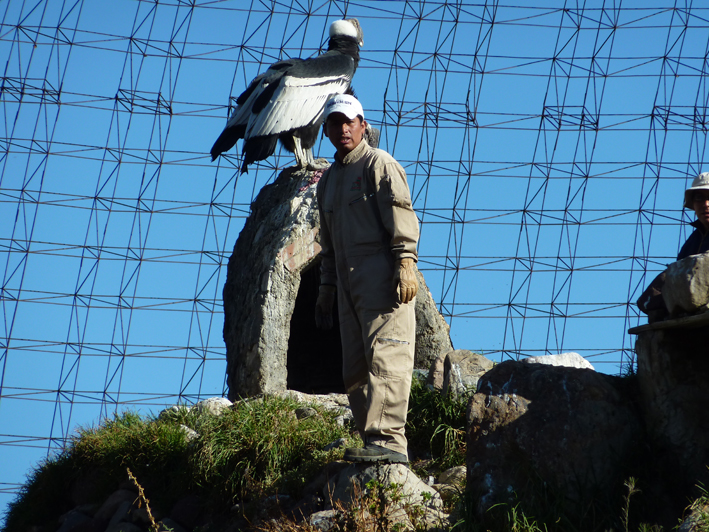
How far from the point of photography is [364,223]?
14.5 ft

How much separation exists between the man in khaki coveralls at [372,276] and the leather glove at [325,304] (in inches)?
7.9

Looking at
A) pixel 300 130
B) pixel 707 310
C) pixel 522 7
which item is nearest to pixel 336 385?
pixel 300 130

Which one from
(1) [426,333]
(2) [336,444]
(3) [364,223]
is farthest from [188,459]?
(1) [426,333]

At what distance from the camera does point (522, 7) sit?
57.1 ft

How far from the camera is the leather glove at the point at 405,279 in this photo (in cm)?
412

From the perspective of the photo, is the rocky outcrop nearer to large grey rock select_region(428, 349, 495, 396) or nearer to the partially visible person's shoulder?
large grey rock select_region(428, 349, 495, 396)

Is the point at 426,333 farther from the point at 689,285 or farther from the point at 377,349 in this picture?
the point at 689,285

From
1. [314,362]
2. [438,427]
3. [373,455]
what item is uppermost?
[314,362]

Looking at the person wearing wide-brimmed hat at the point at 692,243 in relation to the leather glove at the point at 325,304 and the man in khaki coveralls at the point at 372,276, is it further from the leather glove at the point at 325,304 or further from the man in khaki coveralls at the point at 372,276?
the leather glove at the point at 325,304

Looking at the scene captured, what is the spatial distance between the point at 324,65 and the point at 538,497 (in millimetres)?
5976

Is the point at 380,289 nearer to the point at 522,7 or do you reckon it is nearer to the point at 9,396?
the point at 9,396

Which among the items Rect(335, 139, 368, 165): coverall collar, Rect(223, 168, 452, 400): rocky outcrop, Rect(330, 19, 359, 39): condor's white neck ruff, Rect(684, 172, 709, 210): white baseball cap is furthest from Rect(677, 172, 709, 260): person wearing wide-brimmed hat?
Rect(330, 19, 359, 39): condor's white neck ruff

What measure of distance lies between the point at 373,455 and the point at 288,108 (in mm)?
4972

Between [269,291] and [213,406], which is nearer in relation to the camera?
[213,406]
